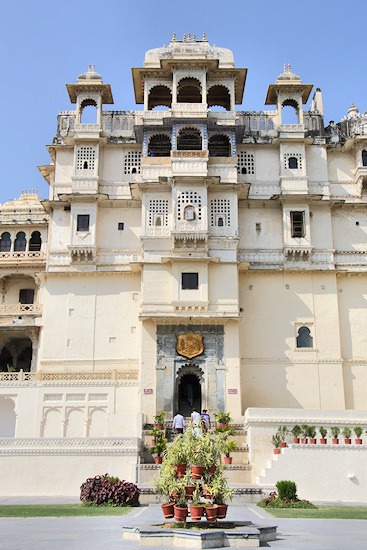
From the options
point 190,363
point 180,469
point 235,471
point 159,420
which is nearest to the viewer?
point 180,469

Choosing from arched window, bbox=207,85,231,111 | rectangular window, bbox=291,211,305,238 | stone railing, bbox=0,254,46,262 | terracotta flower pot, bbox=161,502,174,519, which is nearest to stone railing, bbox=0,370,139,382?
stone railing, bbox=0,254,46,262

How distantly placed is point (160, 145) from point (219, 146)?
123 inches

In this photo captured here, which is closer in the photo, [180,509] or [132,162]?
[180,509]

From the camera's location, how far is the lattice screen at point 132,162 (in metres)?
34.4

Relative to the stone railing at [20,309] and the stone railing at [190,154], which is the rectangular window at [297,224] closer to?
the stone railing at [190,154]

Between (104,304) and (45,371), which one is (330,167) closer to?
(104,304)

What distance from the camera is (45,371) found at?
3112 centimetres

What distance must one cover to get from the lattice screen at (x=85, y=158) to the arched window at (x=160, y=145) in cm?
304

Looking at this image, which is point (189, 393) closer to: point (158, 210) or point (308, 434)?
point (308, 434)

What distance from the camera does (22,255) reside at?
35875 millimetres

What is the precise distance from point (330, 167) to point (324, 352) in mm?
10284

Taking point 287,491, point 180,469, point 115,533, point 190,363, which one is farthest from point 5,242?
point 115,533

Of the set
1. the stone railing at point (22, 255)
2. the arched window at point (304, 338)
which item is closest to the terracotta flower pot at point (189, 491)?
the arched window at point (304, 338)

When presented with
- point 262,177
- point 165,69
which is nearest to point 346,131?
point 262,177
